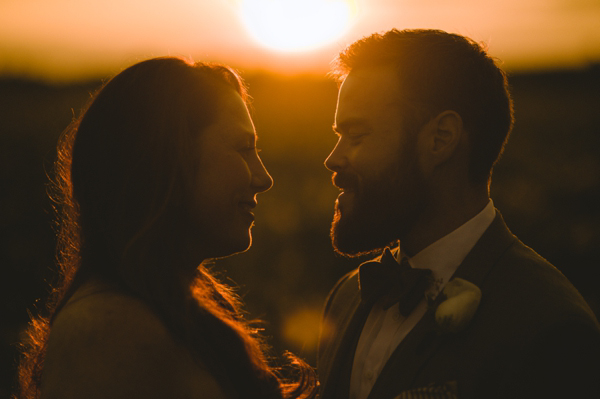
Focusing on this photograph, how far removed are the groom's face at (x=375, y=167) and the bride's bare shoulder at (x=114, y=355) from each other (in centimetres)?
108

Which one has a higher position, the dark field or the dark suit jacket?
the dark suit jacket

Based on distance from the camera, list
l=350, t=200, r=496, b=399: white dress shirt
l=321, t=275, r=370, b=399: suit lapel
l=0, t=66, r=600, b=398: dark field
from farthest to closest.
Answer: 1. l=0, t=66, r=600, b=398: dark field
2. l=321, t=275, r=370, b=399: suit lapel
3. l=350, t=200, r=496, b=399: white dress shirt

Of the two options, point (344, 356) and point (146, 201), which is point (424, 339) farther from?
point (146, 201)

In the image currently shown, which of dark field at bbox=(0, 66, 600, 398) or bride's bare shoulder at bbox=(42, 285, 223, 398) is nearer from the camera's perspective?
bride's bare shoulder at bbox=(42, 285, 223, 398)

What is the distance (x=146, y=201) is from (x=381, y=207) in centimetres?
111

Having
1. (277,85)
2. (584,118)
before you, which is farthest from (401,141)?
(584,118)

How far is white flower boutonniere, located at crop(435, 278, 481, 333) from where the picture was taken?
6.91 feet

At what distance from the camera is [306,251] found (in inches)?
511

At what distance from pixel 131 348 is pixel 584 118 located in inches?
863

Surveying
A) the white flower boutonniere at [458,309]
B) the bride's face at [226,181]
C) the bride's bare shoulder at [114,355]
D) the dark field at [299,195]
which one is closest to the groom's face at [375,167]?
the bride's face at [226,181]

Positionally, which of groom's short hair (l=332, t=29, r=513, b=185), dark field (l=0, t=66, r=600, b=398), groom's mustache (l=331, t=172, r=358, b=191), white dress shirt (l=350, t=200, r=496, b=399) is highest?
groom's short hair (l=332, t=29, r=513, b=185)

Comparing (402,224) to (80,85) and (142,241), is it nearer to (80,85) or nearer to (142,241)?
(142,241)

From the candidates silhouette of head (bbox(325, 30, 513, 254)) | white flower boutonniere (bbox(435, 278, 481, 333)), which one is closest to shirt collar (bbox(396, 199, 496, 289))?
silhouette of head (bbox(325, 30, 513, 254))

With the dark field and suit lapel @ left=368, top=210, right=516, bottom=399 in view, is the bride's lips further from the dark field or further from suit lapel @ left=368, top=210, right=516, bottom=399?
the dark field
